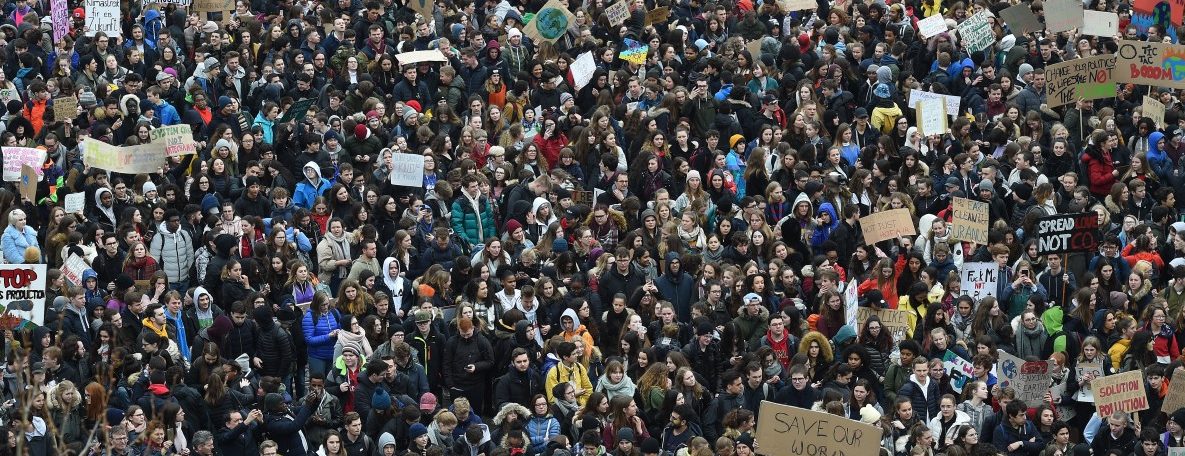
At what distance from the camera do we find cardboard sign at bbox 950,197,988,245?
21391mm

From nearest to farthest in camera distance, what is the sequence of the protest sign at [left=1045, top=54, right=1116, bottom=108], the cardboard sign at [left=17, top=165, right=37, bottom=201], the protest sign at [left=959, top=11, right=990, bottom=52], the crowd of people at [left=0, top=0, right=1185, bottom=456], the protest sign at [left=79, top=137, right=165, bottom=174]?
the crowd of people at [left=0, top=0, right=1185, bottom=456] → the cardboard sign at [left=17, top=165, right=37, bottom=201] → the protest sign at [left=79, top=137, right=165, bottom=174] → the protest sign at [left=1045, top=54, right=1116, bottom=108] → the protest sign at [left=959, top=11, right=990, bottom=52]

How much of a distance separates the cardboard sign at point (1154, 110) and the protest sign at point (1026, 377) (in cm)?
577

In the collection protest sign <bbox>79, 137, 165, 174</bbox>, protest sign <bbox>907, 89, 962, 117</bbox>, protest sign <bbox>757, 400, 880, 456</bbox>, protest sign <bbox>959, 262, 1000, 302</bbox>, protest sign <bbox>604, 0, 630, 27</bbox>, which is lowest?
protest sign <bbox>604, 0, 630, 27</bbox>

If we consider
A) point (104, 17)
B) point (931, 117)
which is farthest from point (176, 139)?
point (931, 117)

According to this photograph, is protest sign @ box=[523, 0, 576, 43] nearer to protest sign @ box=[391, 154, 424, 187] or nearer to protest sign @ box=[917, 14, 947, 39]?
protest sign @ box=[917, 14, 947, 39]

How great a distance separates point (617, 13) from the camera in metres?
27.0

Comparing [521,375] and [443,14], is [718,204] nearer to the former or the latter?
[521,375]

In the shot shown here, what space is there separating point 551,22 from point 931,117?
4.67 metres

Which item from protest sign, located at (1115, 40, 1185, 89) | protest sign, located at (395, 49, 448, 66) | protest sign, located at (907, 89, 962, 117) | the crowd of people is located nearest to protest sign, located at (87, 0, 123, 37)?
the crowd of people

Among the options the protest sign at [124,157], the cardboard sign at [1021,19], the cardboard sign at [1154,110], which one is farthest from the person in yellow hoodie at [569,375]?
the cardboard sign at [1021,19]

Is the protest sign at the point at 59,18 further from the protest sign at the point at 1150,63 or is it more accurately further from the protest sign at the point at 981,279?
the protest sign at the point at 1150,63

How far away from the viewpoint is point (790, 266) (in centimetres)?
2122

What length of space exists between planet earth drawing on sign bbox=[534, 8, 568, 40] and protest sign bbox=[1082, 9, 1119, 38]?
5.87 m

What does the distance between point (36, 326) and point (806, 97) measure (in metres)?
8.82
